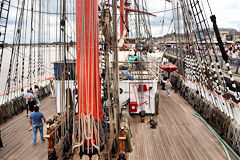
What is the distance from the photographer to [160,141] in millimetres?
5223

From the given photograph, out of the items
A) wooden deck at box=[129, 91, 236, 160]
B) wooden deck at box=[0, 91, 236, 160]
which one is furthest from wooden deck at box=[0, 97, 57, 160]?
wooden deck at box=[129, 91, 236, 160]

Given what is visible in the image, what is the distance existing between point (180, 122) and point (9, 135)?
5.85m

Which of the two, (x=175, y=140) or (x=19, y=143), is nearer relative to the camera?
(x=19, y=143)

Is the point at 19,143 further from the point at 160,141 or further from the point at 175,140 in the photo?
the point at 175,140

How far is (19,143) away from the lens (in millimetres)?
5066

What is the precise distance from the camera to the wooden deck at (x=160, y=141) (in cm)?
450

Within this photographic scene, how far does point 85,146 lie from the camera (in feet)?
13.2

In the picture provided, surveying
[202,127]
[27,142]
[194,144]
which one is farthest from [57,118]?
[202,127]

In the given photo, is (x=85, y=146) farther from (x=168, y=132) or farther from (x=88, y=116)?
(x=168, y=132)

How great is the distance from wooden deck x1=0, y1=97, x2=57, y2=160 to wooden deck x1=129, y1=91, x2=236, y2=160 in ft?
8.23

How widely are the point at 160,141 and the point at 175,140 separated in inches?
18.4

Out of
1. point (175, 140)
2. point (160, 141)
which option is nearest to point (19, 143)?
point (160, 141)

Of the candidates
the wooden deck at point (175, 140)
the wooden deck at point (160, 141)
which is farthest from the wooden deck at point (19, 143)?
the wooden deck at point (175, 140)

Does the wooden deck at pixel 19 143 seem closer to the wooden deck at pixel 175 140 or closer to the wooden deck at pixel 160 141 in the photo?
the wooden deck at pixel 160 141
